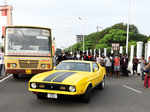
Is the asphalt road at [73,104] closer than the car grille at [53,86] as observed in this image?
Yes

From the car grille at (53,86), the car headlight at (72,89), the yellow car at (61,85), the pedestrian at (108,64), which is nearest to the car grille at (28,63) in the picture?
the yellow car at (61,85)

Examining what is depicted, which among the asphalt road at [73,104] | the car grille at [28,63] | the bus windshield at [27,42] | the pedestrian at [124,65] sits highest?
the bus windshield at [27,42]

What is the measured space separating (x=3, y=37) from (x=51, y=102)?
612cm

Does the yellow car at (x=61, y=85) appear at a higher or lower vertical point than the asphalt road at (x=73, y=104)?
higher

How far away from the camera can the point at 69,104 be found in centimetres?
598

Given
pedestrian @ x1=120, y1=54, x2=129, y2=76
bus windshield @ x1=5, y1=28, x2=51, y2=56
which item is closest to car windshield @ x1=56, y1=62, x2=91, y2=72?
bus windshield @ x1=5, y1=28, x2=51, y2=56

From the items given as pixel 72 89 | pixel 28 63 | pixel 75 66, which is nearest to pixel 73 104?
pixel 72 89

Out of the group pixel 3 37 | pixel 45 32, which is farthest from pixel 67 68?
pixel 3 37

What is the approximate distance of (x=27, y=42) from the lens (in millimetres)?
10586

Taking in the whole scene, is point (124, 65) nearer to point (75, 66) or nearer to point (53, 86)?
point (75, 66)

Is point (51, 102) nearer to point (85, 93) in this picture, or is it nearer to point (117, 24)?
point (85, 93)

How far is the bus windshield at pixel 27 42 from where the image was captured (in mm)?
10406

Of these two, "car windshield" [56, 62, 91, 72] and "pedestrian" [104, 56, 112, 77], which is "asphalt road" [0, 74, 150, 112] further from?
"pedestrian" [104, 56, 112, 77]

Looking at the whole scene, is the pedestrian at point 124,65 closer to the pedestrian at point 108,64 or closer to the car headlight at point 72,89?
the pedestrian at point 108,64
